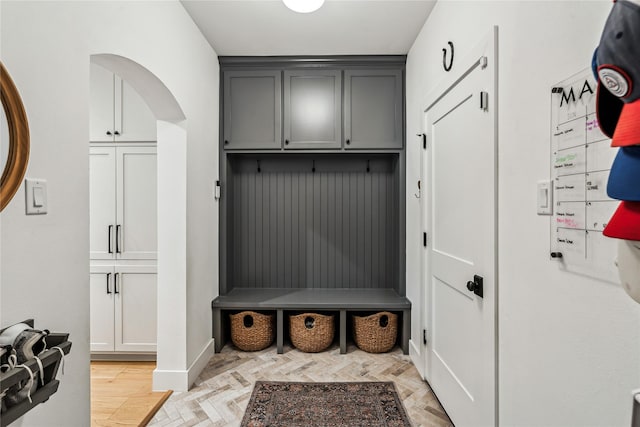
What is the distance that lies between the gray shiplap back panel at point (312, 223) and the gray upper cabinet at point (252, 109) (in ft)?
1.12

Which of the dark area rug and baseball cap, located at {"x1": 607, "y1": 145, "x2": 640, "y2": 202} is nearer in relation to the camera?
baseball cap, located at {"x1": 607, "y1": 145, "x2": 640, "y2": 202}

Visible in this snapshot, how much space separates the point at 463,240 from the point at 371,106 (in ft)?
5.56

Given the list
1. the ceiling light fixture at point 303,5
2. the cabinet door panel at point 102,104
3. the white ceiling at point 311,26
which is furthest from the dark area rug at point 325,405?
the white ceiling at point 311,26

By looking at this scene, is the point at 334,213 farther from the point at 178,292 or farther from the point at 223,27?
the point at 223,27

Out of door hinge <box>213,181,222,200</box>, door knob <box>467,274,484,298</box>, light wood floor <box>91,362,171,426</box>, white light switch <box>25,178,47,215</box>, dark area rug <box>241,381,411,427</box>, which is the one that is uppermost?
door hinge <box>213,181,222,200</box>

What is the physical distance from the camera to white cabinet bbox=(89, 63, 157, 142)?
275 centimetres

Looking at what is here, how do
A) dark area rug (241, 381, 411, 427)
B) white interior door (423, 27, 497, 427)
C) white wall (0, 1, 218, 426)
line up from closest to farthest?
white wall (0, 1, 218, 426) → white interior door (423, 27, 497, 427) → dark area rug (241, 381, 411, 427)

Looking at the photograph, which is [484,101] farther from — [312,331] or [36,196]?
[312,331]

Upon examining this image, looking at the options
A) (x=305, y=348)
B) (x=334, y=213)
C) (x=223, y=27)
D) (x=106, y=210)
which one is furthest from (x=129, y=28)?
(x=305, y=348)

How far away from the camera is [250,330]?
300cm

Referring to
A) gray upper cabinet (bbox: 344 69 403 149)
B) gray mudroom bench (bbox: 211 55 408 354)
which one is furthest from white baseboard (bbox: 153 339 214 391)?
gray upper cabinet (bbox: 344 69 403 149)

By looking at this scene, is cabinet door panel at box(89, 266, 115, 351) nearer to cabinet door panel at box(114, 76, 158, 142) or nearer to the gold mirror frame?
cabinet door panel at box(114, 76, 158, 142)

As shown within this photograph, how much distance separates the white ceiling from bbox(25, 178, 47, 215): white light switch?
1.70 metres

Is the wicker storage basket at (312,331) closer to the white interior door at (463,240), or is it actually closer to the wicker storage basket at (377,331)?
the wicker storage basket at (377,331)
